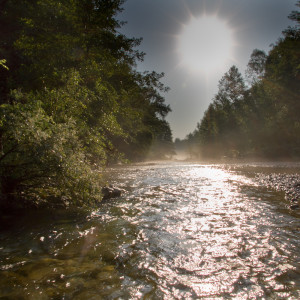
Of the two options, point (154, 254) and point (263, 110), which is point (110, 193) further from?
point (263, 110)

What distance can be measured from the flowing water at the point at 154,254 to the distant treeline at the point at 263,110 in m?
35.5

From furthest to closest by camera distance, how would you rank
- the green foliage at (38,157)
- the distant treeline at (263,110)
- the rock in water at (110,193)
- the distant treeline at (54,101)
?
the distant treeline at (263,110) < the rock in water at (110,193) < the distant treeline at (54,101) < the green foliage at (38,157)

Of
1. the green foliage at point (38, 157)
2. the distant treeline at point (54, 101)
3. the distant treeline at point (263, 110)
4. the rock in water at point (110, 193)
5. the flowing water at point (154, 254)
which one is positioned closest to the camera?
the flowing water at point (154, 254)

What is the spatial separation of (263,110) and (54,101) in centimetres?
5648

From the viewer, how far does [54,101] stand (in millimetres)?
8266

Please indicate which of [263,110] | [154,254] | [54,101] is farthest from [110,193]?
[263,110]

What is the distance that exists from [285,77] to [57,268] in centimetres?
4877

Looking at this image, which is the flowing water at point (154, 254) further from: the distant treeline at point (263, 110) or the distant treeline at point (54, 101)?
the distant treeline at point (263, 110)

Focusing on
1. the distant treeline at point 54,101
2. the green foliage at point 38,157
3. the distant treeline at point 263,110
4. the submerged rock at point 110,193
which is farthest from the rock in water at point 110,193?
the distant treeline at point 263,110

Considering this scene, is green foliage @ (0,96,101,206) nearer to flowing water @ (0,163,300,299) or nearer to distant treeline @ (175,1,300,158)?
flowing water @ (0,163,300,299)

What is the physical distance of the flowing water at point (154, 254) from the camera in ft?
12.2

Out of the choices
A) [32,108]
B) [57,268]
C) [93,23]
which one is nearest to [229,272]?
[57,268]

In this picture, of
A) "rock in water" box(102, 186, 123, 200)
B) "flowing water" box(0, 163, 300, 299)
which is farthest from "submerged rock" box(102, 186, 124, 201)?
"flowing water" box(0, 163, 300, 299)

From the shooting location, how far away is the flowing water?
3732mm
